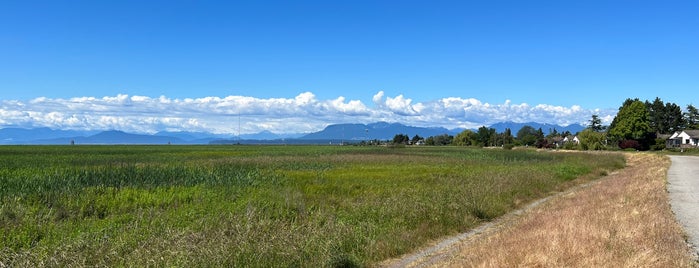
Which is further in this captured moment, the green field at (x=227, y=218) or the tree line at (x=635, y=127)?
the tree line at (x=635, y=127)

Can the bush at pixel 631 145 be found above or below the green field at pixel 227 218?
above

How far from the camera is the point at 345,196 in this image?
21.0m

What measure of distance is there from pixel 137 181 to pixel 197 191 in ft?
18.1

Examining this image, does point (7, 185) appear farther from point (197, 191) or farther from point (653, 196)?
point (653, 196)

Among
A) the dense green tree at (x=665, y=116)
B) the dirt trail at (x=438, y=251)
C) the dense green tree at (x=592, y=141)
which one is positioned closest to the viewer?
the dirt trail at (x=438, y=251)

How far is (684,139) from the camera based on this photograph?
396ft

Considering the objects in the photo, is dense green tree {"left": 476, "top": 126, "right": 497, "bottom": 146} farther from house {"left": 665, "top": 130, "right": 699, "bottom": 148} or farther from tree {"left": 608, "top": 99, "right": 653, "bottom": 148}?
tree {"left": 608, "top": 99, "right": 653, "bottom": 148}

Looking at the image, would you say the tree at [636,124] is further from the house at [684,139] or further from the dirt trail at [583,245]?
the dirt trail at [583,245]

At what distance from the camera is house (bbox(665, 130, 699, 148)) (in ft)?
383

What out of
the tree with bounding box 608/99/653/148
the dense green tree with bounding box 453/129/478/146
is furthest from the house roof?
the dense green tree with bounding box 453/129/478/146

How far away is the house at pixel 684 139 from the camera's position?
383 feet

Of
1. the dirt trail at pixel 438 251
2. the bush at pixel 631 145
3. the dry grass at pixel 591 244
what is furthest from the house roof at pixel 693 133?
the dry grass at pixel 591 244

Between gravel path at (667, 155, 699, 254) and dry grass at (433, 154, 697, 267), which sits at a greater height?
dry grass at (433, 154, 697, 267)

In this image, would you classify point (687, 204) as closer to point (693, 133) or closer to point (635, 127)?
point (635, 127)
